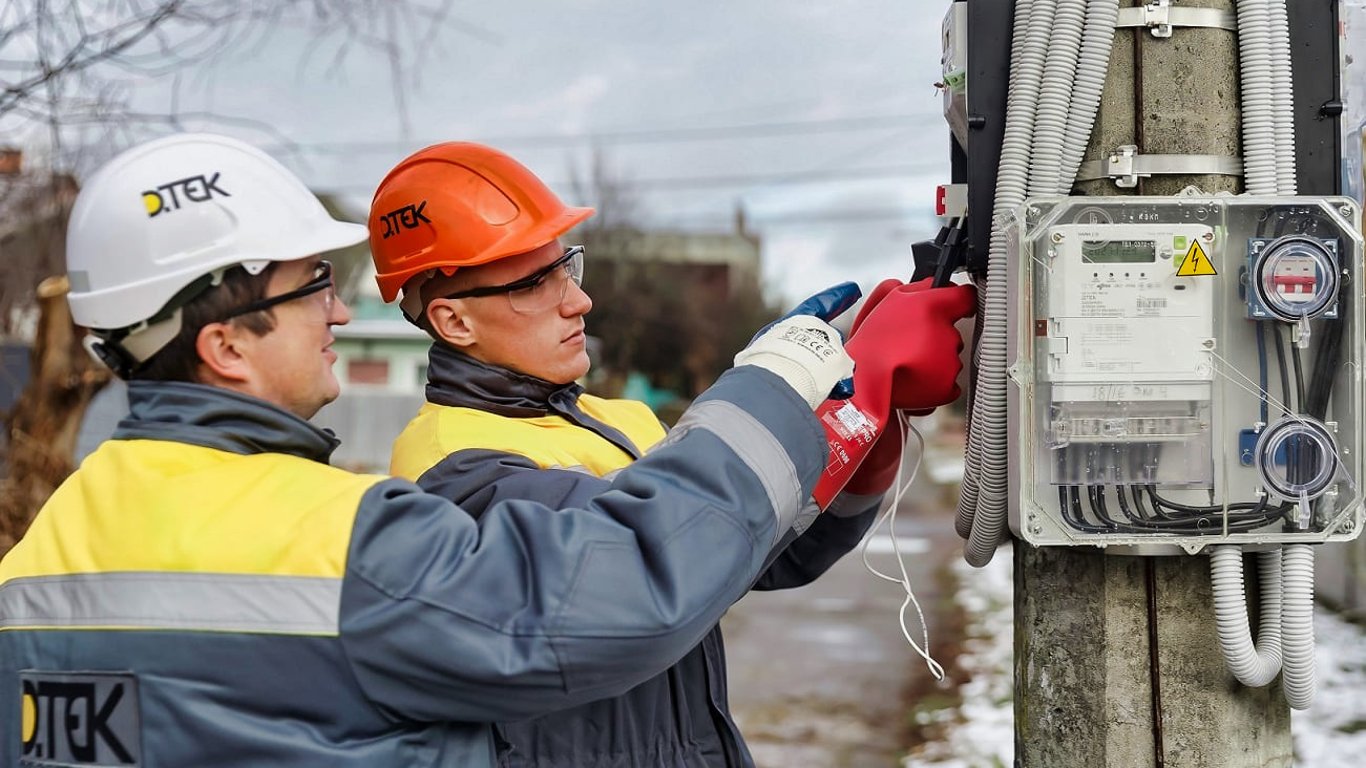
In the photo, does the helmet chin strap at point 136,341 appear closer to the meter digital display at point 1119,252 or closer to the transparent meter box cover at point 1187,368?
the transparent meter box cover at point 1187,368

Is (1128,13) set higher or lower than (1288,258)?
higher

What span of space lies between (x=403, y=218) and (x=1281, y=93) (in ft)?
5.34

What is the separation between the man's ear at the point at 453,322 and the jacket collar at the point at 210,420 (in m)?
0.67

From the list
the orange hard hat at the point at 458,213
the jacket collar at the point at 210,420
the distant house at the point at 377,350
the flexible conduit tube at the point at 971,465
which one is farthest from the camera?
the distant house at the point at 377,350

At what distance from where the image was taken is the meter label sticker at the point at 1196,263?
1.91m

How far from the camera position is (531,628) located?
161 centimetres

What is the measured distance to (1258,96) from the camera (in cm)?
192

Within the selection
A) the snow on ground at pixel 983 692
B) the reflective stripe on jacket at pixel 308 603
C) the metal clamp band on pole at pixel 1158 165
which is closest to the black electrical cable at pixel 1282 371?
the metal clamp band on pole at pixel 1158 165

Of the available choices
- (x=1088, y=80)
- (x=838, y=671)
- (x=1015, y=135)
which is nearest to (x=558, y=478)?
(x=1015, y=135)

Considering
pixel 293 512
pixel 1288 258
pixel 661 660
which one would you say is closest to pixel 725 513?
pixel 661 660

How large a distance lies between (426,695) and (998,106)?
1.33 metres

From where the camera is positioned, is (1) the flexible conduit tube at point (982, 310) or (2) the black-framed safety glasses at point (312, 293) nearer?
(2) the black-framed safety glasses at point (312, 293)

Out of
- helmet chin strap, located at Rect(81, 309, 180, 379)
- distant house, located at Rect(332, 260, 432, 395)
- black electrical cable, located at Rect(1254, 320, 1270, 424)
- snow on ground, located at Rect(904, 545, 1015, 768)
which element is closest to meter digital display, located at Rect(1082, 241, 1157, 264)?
black electrical cable, located at Rect(1254, 320, 1270, 424)

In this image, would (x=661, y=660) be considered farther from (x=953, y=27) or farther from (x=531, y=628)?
(x=953, y=27)
